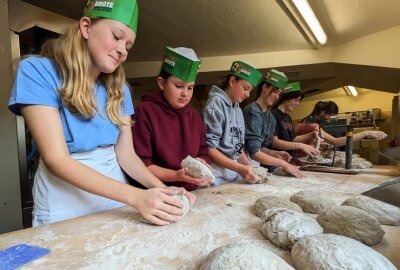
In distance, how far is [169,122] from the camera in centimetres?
128

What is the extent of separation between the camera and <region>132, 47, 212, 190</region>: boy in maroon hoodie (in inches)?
47.1

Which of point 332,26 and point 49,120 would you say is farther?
point 332,26

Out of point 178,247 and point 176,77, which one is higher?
point 176,77

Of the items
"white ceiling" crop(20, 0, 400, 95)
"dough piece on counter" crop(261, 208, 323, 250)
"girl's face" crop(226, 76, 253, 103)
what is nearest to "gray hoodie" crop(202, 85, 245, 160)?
"girl's face" crop(226, 76, 253, 103)

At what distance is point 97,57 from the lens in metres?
0.86

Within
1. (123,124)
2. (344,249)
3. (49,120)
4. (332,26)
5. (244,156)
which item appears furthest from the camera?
(332,26)

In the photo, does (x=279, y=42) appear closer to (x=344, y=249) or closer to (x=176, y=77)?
(x=176, y=77)

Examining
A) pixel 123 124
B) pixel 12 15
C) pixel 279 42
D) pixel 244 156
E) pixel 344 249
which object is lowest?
pixel 244 156

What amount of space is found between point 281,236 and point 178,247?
0.22 m

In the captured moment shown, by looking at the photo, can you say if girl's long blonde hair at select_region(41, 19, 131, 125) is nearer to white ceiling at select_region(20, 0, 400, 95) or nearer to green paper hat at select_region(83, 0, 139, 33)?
green paper hat at select_region(83, 0, 139, 33)

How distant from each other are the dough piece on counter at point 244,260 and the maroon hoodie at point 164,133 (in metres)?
0.76

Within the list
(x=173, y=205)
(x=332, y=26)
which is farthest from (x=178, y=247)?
(x=332, y=26)

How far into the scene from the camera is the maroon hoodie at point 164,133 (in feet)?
3.93

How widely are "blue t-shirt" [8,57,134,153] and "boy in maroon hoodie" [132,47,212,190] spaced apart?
230mm
